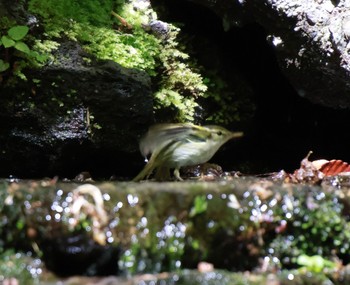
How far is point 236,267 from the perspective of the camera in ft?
7.00

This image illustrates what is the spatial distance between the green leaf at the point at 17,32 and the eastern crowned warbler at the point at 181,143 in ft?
3.85

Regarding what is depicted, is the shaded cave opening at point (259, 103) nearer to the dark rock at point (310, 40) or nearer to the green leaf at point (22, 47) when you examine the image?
the dark rock at point (310, 40)

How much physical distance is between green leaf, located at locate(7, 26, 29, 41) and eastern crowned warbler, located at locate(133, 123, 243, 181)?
117 centimetres

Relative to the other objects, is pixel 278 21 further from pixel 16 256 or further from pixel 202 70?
pixel 16 256

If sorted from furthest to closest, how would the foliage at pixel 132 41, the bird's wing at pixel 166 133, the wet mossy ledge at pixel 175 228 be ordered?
the foliage at pixel 132 41 < the bird's wing at pixel 166 133 < the wet mossy ledge at pixel 175 228

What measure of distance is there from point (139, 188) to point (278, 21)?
2.50 meters

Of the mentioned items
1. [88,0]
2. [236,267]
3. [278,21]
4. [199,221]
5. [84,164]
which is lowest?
[84,164]

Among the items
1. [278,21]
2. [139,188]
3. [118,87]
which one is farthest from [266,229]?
[278,21]

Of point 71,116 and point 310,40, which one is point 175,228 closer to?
point 71,116

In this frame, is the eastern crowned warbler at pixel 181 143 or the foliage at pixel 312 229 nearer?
the foliage at pixel 312 229

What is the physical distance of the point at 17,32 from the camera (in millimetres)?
3629

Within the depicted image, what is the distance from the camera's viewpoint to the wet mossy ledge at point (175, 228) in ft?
6.64

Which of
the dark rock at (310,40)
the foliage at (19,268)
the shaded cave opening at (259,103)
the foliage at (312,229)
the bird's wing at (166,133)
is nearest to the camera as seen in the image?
the foliage at (19,268)

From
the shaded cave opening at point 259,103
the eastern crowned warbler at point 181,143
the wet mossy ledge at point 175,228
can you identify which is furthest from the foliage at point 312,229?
the shaded cave opening at point 259,103
